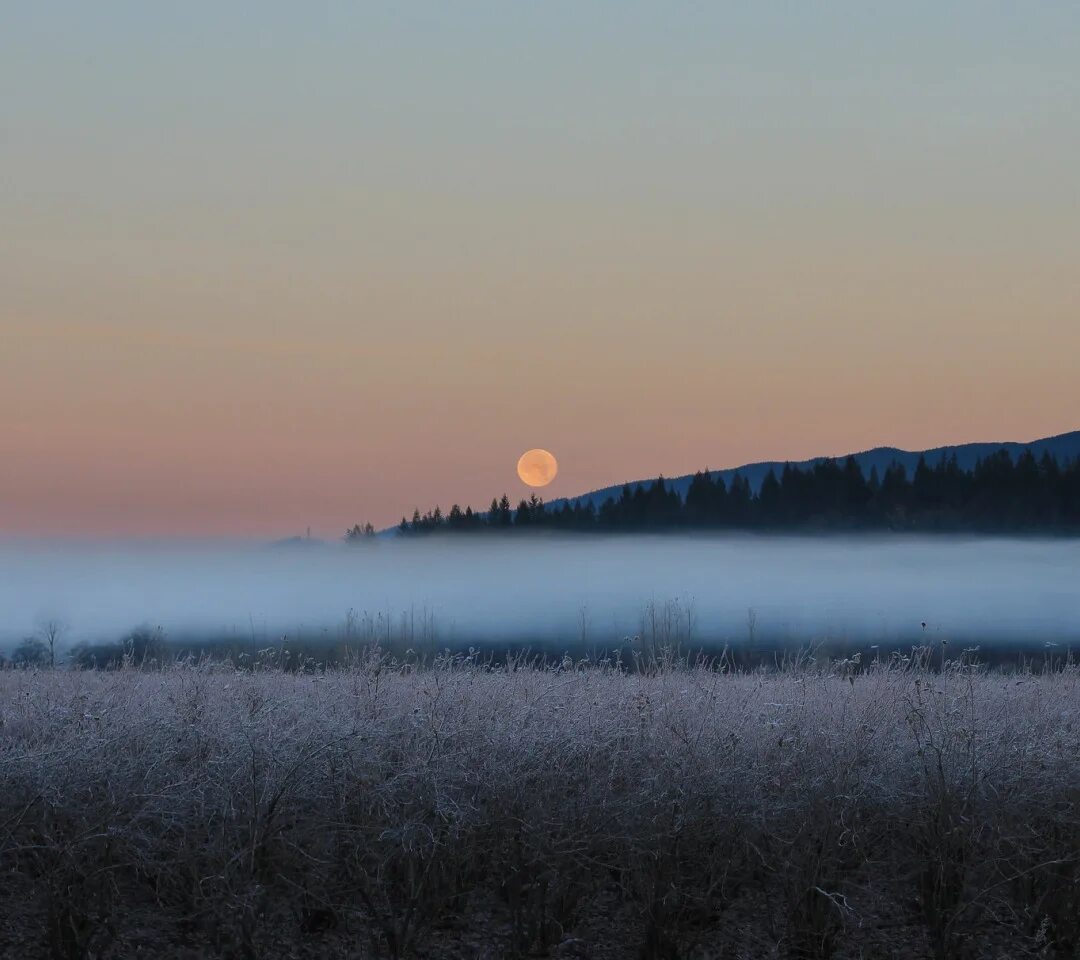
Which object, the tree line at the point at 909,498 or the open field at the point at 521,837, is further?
the tree line at the point at 909,498

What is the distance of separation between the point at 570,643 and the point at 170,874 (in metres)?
25.2

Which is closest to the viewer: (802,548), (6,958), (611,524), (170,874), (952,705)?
(6,958)

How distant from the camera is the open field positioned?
866 cm

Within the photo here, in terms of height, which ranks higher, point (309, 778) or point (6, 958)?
point (309, 778)

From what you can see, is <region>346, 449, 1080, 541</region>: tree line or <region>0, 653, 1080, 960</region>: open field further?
<region>346, 449, 1080, 541</region>: tree line

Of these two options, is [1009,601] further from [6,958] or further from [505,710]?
[6,958]

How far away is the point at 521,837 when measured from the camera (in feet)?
30.1

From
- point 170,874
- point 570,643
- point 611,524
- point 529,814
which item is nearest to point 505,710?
point 529,814

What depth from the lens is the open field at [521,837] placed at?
28.4 ft

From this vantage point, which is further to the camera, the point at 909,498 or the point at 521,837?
the point at 909,498

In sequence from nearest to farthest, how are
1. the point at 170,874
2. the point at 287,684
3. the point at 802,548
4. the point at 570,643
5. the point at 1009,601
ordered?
1. the point at 170,874
2. the point at 287,684
3. the point at 570,643
4. the point at 1009,601
5. the point at 802,548

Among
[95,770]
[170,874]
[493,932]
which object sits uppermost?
[95,770]

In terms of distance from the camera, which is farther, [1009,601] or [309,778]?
[1009,601]

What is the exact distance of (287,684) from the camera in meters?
13.7
